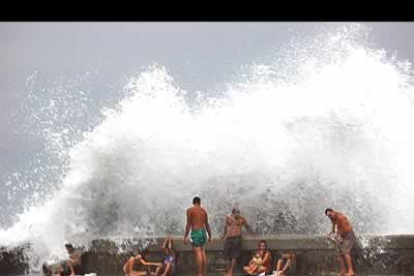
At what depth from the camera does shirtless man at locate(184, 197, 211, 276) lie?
7555mm

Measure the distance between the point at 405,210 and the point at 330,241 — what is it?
3558mm

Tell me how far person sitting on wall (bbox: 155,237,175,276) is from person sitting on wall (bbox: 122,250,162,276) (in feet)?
0.31

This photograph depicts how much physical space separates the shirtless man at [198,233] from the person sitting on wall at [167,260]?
0.82 ft

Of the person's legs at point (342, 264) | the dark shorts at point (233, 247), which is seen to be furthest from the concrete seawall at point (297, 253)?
the person's legs at point (342, 264)

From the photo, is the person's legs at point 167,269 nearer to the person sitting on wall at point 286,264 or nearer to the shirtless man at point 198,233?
the shirtless man at point 198,233

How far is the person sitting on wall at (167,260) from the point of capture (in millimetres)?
7582

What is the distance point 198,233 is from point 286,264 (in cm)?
134

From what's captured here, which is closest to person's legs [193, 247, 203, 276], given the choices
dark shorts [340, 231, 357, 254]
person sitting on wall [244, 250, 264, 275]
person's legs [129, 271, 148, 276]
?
person sitting on wall [244, 250, 264, 275]

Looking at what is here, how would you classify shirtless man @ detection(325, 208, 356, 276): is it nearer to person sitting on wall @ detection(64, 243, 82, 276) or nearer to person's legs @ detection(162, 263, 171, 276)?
person's legs @ detection(162, 263, 171, 276)

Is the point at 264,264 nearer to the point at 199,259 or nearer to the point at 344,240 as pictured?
the point at 199,259

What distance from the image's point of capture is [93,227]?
9.51 metres
